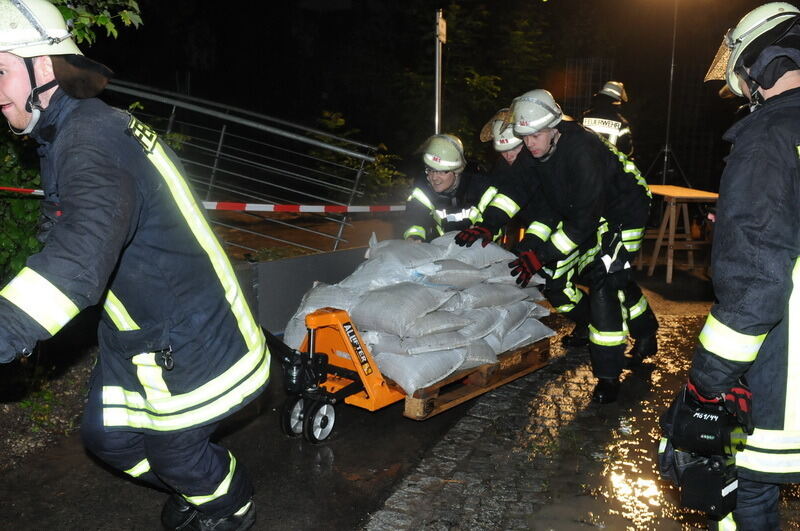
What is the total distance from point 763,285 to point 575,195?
256 centimetres

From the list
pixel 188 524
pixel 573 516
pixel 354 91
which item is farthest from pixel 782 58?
pixel 354 91

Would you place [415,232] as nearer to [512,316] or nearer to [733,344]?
[512,316]

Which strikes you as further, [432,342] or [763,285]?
[432,342]

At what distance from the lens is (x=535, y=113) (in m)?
4.46

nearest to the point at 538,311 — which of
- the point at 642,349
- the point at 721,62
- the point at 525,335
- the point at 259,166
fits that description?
the point at 525,335

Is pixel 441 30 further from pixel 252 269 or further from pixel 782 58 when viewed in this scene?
pixel 782 58

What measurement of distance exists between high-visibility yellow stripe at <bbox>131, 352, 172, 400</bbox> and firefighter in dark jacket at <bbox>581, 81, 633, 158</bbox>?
6485 mm

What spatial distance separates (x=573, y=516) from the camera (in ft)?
Result: 10.8

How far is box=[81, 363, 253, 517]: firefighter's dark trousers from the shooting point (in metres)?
2.62

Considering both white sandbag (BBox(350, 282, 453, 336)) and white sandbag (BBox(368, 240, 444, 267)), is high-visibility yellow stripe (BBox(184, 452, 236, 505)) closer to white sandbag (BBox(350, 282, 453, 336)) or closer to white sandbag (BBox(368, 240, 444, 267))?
white sandbag (BBox(350, 282, 453, 336))

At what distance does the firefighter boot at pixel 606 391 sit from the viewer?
4.71 m

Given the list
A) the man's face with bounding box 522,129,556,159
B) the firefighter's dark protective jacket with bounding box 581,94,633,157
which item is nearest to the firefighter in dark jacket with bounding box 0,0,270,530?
the man's face with bounding box 522,129,556,159

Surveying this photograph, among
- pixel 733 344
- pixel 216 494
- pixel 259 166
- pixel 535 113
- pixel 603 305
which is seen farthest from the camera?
pixel 259 166

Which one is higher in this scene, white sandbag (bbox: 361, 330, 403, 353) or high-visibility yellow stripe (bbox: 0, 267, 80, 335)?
high-visibility yellow stripe (bbox: 0, 267, 80, 335)
